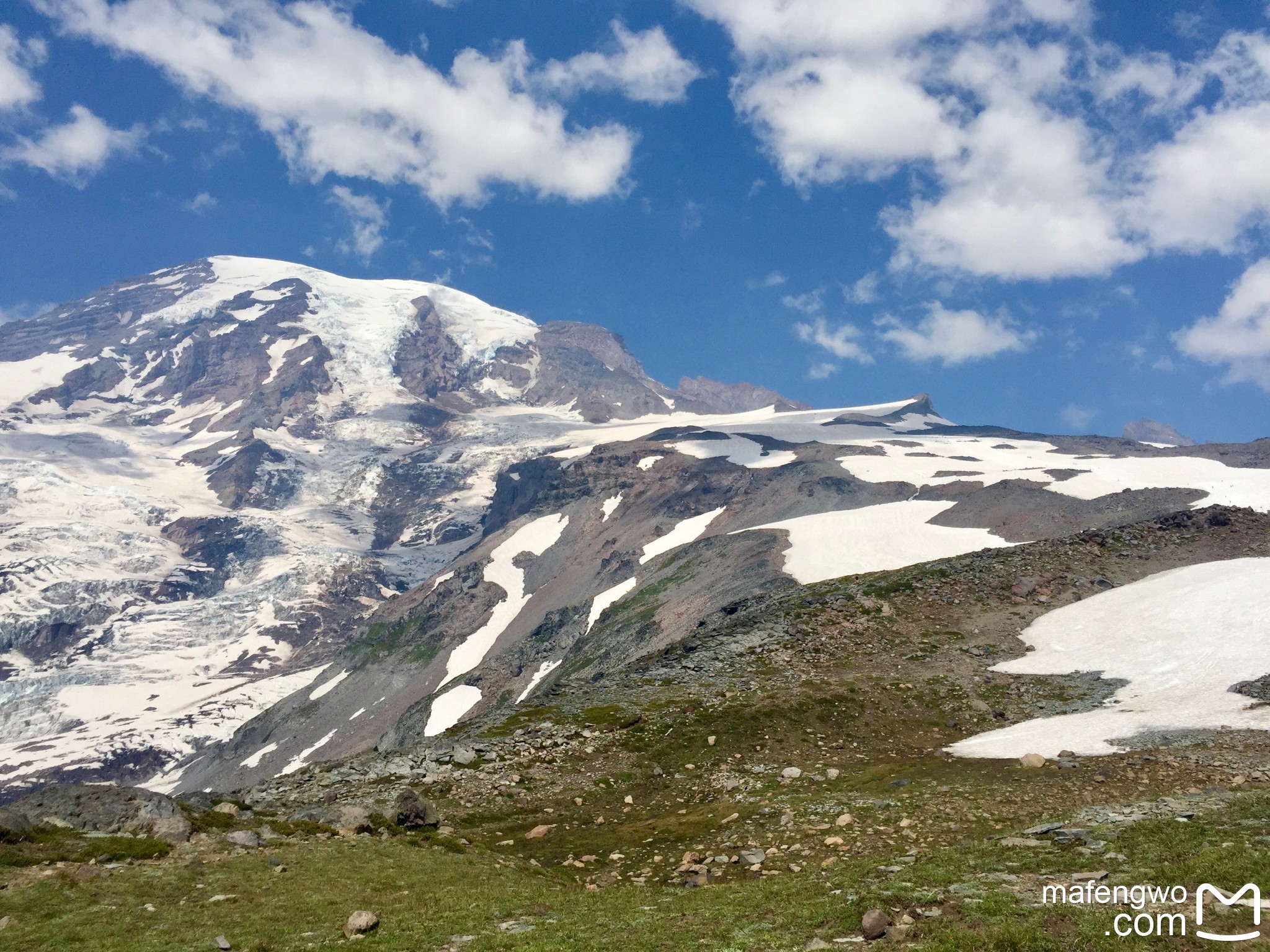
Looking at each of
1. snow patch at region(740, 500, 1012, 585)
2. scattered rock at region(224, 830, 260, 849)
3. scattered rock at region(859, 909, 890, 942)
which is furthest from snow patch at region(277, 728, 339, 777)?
scattered rock at region(859, 909, 890, 942)

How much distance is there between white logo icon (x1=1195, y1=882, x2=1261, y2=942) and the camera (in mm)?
16719

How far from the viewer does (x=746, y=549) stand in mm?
135000

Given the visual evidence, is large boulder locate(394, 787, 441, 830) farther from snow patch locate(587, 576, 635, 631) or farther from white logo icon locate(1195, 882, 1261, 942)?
snow patch locate(587, 576, 635, 631)

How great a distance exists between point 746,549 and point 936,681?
269 feet

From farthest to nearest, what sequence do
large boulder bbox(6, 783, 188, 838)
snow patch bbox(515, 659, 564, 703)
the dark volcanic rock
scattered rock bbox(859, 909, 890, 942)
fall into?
snow patch bbox(515, 659, 564, 703) < the dark volcanic rock < large boulder bbox(6, 783, 188, 838) < scattered rock bbox(859, 909, 890, 942)

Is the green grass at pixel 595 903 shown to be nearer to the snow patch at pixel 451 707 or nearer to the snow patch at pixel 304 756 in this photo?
the snow patch at pixel 451 707

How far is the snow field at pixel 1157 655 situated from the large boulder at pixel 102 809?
33.1m

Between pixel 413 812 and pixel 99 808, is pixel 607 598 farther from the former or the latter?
pixel 99 808

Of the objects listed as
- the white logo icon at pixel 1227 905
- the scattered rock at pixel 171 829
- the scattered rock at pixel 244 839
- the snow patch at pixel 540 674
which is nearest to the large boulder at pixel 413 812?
the scattered rock at pixel 244 839

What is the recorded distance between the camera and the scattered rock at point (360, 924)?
72.2 feet

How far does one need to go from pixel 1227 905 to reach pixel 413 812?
27611 millimetres

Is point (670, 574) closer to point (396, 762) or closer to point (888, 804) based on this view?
point (396, 762)

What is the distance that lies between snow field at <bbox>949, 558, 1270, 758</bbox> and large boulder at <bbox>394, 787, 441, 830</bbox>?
79.2ft

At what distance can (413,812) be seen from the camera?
3503cm
